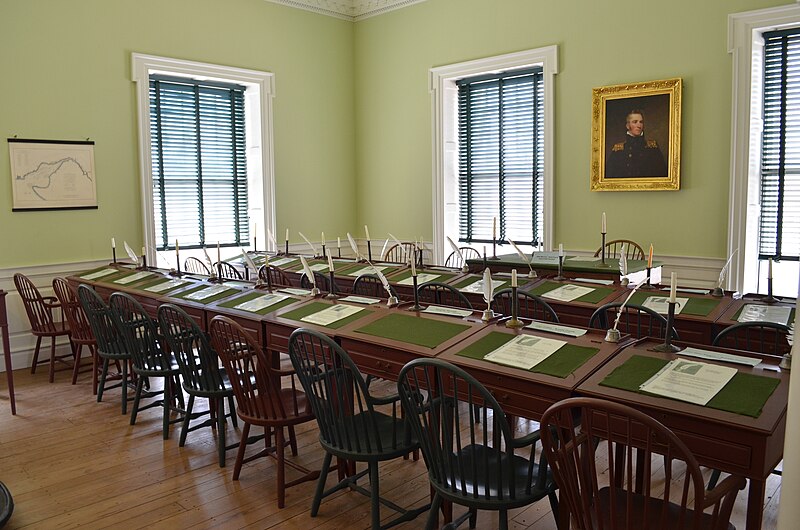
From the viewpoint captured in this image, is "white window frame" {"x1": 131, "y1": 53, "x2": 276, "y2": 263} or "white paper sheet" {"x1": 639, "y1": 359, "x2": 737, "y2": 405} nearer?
"white paper sheet" {"x1": 639, "y1": 359, "x2": 737, "y2": 405}

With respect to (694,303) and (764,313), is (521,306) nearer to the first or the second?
(694,303)

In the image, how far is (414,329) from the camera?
308cm

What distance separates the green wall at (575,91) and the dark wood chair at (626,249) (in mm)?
91

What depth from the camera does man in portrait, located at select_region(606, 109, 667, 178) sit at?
5.79 meters

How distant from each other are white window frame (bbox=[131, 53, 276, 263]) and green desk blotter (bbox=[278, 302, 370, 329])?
335 centimetres

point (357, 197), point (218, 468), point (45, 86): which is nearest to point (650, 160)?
point (357, 197)

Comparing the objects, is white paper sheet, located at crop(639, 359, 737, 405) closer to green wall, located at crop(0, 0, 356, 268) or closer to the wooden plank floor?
the wooden plank floor

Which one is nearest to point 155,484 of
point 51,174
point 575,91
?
point 51,174

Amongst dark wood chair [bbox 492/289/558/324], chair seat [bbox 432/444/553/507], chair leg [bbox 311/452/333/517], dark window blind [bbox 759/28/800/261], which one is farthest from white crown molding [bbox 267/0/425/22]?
chair seat [bbox 432/444/553/507]

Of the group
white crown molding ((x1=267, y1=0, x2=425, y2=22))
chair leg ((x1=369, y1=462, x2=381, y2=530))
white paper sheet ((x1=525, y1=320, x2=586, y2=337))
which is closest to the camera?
chair leg ((x1=369, y1=462, x2=381, y2=530))

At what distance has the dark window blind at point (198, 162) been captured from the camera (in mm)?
6770

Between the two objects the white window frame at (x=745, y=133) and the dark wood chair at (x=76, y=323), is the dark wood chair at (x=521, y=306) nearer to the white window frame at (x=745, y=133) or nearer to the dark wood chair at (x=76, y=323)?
the white window frame at (x=745, y=133)

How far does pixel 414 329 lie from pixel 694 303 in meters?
1.82

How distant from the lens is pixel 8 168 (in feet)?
18.3
